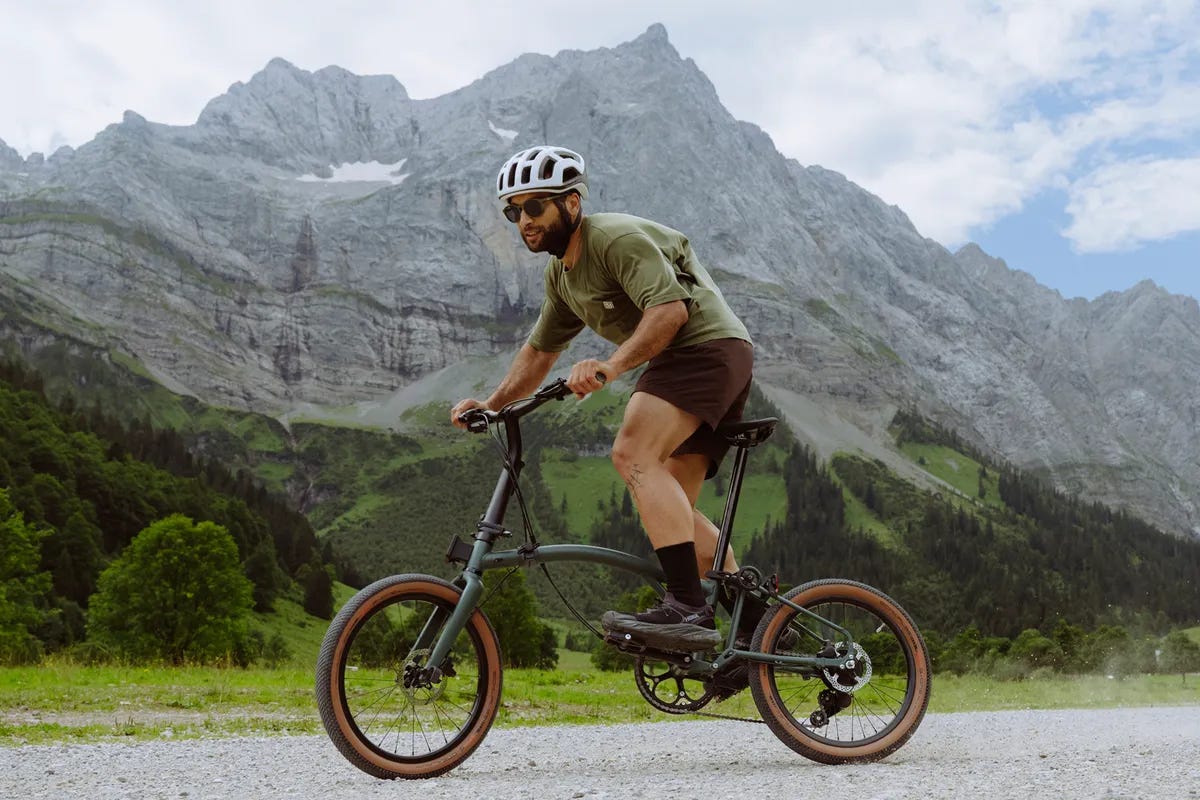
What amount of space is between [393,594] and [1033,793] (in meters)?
3.59

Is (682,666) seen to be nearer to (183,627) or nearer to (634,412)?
(634,412)

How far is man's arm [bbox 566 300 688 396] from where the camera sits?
19.5ft

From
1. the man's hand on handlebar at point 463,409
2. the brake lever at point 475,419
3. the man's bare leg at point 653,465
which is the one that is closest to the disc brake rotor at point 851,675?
the man's bare leg at point 653,465

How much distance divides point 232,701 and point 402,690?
29.0 ft

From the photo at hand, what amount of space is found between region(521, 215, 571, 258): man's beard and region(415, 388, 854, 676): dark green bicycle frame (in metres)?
0.99

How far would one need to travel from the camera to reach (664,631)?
19.8 feet

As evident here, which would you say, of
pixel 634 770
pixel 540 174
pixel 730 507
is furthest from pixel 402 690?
pixel 540 174

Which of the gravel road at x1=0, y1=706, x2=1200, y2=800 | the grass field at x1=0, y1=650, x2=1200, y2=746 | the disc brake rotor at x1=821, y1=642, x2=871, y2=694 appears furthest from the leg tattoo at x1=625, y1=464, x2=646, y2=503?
the grass field at x1=0, y1=650, x2=1200, y2=746

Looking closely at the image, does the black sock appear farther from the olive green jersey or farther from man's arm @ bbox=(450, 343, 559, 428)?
man's arm @ bbox=(450, 343, 559, 428)

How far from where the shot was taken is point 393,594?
19.8ft

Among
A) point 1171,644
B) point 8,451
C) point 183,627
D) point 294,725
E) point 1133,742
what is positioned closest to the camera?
point 1133,742

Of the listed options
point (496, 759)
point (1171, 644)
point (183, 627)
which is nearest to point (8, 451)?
point (183, 627)

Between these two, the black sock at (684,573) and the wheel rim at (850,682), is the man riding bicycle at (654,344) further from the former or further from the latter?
the wheel rim at (850,682)

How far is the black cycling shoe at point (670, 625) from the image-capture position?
19.8 ft
